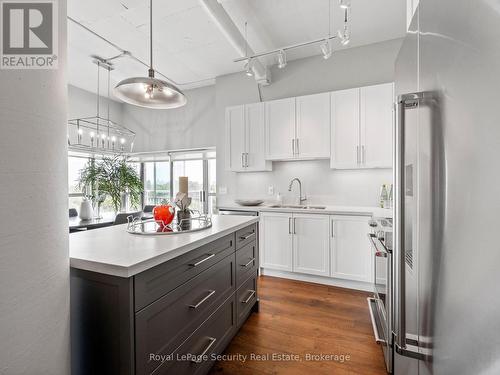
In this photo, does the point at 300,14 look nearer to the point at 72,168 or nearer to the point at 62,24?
the point at 62,24

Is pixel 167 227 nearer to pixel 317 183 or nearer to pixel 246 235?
pixel 246 235

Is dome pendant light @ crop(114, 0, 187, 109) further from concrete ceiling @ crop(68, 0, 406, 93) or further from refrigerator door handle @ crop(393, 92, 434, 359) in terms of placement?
refrigerator door handle @ crop(393, 92, 434, 359)

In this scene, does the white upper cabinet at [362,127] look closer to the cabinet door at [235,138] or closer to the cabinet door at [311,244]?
the cabinet door at [311,244]

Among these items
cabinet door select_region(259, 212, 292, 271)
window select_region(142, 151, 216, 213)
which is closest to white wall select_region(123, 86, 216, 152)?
window select_region(142, 151, 216, 213)

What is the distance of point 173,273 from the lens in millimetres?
1166

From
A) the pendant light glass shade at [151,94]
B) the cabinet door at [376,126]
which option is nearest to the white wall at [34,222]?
the pendant light glass shade at [151,94]

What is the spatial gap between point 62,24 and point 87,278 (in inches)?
42.3

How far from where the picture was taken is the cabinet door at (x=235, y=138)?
3.66 meters

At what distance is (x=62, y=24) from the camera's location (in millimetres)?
935

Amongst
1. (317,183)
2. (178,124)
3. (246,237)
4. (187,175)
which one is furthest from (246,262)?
(178,124)

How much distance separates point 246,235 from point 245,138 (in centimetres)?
201

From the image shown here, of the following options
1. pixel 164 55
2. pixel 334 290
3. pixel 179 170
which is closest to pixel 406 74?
pixel 334 290

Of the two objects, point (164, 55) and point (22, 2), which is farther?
point (164, 55)

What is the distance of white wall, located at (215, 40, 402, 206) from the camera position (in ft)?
10.5
